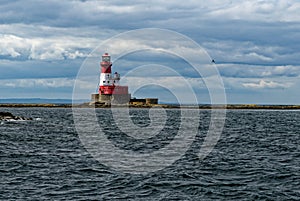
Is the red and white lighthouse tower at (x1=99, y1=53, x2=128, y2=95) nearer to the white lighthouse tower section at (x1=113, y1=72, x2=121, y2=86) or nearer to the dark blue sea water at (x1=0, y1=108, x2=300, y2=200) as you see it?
the white lighthouse tower section at (x1=113, y1=72, x2=121, y2=86)

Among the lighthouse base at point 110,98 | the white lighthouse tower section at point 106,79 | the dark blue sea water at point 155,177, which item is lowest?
the dark blue sea water at point 155,177

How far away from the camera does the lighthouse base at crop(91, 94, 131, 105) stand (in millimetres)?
136625

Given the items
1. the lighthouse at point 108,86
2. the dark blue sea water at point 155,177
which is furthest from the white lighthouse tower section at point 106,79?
the dark blue sea water at point 155,177

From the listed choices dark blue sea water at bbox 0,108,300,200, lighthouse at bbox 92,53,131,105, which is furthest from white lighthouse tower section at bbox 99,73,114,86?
dark blue sea water at bbox 0,108,300,200

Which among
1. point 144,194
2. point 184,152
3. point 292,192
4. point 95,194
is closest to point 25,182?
point 95,194

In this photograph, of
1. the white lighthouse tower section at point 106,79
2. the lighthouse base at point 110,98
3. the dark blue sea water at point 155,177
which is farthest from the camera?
the lighthouse base at point 110,98

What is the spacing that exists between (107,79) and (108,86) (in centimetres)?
216

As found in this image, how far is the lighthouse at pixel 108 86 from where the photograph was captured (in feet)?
436

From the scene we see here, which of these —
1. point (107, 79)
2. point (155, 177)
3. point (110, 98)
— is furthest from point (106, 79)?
point (155, 177)

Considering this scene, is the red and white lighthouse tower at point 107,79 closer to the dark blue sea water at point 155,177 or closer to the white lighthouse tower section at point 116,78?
the white lighthouse tower section at point 116,78

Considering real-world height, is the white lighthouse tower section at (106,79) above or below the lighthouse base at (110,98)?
above

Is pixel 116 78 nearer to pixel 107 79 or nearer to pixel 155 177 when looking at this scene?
pixel 107 79

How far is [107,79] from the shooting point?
5231 inches

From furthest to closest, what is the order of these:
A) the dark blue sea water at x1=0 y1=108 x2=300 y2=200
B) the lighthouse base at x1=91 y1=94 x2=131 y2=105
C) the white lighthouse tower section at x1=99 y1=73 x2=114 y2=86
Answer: the lighthouse base at x1=91 y1=94 x2=131 y2=105 → the white lighthouse tower section at x1=99 y1=73 x2=114 y2=86 → the dark blue sea water at x1=0 y1=108 x2=300 y2=200
